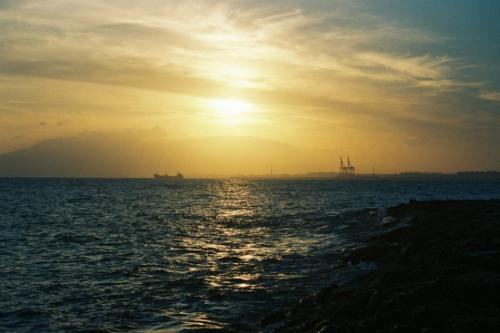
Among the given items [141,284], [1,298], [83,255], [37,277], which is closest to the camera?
[1,298]

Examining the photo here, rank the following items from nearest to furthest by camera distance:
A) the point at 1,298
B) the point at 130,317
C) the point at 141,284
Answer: the point at 130,317 → the point at 1,298 → the point at 141,284

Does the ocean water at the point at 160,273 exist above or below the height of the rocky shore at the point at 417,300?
below

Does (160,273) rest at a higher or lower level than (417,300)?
lower

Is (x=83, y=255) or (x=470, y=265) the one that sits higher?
(x=470, y=265)

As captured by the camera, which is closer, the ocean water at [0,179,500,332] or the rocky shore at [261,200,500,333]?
the rocky shore at [261,200,500,333]

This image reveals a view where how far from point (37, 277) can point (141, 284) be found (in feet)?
18.9

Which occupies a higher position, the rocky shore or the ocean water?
the rocky shore

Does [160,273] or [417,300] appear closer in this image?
[417,300]

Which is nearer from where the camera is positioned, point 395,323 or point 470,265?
point 395,323

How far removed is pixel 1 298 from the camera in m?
19.2

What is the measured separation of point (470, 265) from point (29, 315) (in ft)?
50.8

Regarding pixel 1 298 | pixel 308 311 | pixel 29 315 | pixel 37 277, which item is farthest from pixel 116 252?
pixel 308 311

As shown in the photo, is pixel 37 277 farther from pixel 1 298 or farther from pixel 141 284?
pixel 141 284

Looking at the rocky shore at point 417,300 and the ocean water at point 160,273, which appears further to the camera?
the ocean water at point 160,273
